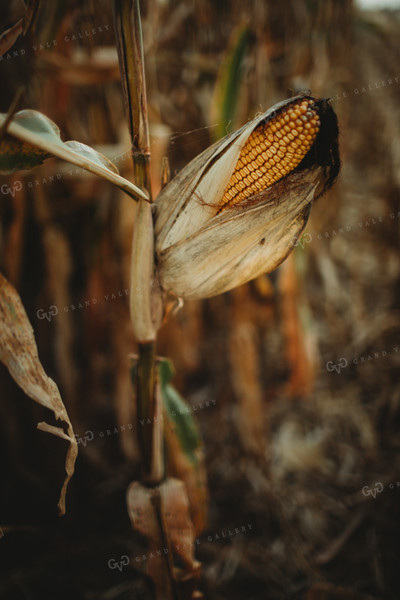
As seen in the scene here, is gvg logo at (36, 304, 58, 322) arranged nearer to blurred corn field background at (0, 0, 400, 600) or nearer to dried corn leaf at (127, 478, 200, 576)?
blurred corn field background at (0, 0, 400, 600)

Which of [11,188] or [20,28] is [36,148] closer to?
[20,28]

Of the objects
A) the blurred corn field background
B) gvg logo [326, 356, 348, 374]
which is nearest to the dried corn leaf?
the blurred corn field background

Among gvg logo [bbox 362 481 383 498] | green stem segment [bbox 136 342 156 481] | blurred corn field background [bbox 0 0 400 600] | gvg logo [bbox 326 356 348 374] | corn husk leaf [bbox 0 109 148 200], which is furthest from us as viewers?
gvg logo [bbox 326 356 348 374]

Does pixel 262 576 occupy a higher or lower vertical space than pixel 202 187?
lower

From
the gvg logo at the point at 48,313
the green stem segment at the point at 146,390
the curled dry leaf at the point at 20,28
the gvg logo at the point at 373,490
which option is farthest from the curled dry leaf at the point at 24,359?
the gvg logo at the point at 373,490

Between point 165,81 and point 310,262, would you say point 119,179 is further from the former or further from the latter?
point 310,262

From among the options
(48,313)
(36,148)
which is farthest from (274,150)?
(48,313)

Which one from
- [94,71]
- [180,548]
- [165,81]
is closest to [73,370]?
[180,548]
